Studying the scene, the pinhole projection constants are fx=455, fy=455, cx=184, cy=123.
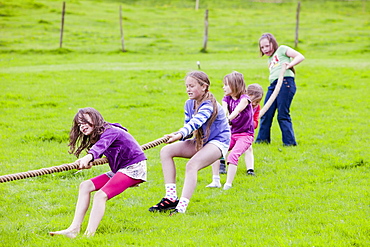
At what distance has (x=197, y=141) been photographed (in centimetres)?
626

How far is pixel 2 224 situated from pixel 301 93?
12972 mm

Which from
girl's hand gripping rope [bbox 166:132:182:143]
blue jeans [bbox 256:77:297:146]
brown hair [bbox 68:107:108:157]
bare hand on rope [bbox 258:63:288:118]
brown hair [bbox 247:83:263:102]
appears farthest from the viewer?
blue jeans [bbox 256:77:297:146]

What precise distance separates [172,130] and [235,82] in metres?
4.63

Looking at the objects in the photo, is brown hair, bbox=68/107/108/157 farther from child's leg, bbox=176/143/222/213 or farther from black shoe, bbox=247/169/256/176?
black shoe, bbox=247/169/256/176

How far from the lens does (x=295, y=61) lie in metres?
9.60

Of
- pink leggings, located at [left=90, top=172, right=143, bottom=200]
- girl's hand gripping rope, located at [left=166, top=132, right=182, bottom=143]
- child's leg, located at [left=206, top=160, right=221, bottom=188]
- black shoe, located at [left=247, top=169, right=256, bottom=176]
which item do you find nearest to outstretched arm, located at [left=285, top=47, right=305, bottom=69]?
black shoe, located at [left=247, top=169, right=256, bottom=176]

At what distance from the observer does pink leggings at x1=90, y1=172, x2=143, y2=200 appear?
5410 mm

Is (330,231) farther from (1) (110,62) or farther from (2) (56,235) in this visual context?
(1) (110,62)

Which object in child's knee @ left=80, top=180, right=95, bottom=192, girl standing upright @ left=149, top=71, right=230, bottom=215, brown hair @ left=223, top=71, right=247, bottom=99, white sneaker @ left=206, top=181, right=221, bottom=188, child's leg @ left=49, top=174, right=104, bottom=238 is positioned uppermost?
brown hair @ left=223, top=71, right=247, bottom=99

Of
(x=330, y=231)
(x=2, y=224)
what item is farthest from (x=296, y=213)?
(x=2, y=224)

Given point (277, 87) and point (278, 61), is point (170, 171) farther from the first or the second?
point (278, 61)

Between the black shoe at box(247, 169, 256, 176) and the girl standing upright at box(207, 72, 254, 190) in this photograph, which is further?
the black shoe at box(247, 169, 256, 176)

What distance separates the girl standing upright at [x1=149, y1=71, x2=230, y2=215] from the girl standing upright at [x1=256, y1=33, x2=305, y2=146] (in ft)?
12.8

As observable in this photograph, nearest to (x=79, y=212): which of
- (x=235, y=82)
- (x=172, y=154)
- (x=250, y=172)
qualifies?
(x=172, y=154)
